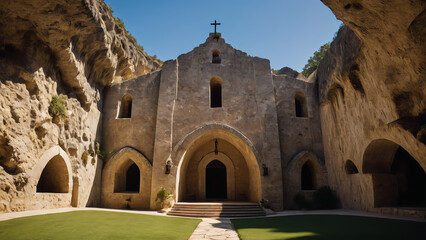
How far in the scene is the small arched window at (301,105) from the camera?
1619 cm

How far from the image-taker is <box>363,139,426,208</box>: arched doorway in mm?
11469

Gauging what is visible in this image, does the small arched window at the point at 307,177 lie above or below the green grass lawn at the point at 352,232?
above

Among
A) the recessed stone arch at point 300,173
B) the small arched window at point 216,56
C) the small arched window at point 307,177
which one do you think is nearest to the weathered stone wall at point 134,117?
the small arched window at point 216,56

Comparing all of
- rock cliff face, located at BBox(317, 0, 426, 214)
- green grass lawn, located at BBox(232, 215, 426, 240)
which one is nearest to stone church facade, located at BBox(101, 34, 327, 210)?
rock cliff face, located at BBox(317, 0, 426, 214)

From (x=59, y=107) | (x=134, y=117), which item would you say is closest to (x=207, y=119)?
(x=134, y=117)

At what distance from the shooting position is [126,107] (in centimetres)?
1677

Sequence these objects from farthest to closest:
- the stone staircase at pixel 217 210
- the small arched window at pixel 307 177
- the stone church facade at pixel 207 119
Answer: the small arched window at pixel 307 177 → the stone staircase at pixel 217 210 → the stone church facade at pixel 207 119

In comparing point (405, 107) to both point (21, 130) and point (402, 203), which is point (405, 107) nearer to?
point (402, 203)

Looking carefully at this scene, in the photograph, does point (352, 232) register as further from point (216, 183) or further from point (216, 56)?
point (216, 56)

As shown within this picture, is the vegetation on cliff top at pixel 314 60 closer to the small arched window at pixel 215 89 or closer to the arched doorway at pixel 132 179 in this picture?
the small arched window at pixel 215 89

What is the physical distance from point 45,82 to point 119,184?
7.00m

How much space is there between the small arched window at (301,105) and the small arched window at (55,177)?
1331 centimetres

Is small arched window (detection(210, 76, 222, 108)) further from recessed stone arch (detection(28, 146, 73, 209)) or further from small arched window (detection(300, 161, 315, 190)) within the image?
recessed stone arch (detection(28, 146, 73, 209))

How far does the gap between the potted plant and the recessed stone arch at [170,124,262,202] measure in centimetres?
62
